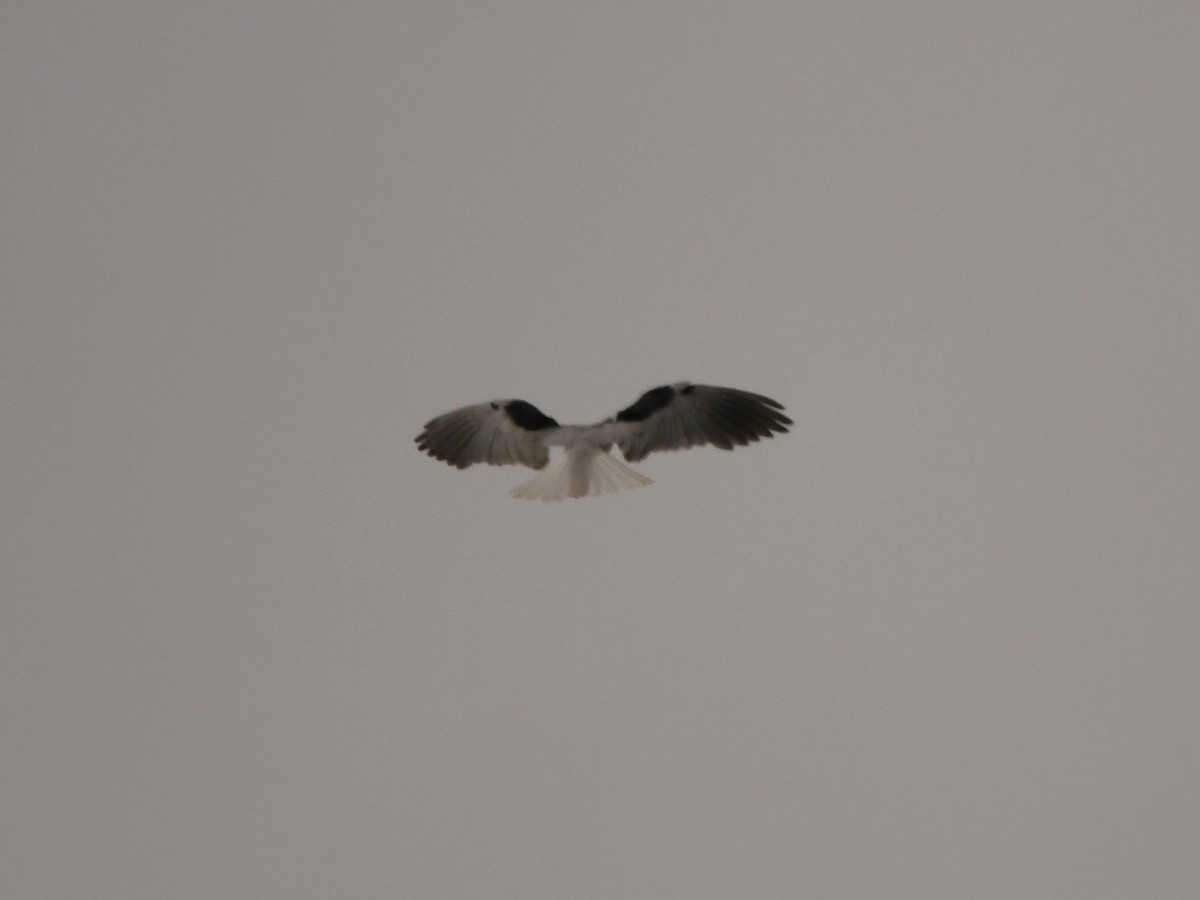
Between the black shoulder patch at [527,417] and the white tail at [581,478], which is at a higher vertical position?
the black shoulder patch at [527,417]

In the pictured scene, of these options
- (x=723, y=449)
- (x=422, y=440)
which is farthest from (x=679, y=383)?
(x=422, y=440)

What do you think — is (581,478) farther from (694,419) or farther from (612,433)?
(694,419)

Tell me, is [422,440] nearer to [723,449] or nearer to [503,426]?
[503,426]

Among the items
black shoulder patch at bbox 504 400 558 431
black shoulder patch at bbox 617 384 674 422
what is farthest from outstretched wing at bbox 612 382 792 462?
black shoulder patch at bbox 504 400 558 431

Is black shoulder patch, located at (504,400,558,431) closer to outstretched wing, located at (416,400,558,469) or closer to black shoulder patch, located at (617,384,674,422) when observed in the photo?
outstretched wing, located at (416,400,558,469)

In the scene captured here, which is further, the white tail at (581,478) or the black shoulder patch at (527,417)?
the black shoulder patch at (527,417)

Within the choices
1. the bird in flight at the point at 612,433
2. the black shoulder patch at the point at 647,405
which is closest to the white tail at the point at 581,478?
the bird in flight at the point at 612,433

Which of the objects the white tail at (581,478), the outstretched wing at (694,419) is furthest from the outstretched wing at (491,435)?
the outstretched wing at (694,419)

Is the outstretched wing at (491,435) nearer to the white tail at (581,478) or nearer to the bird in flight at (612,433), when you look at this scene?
the bird in flight at (612,433)
